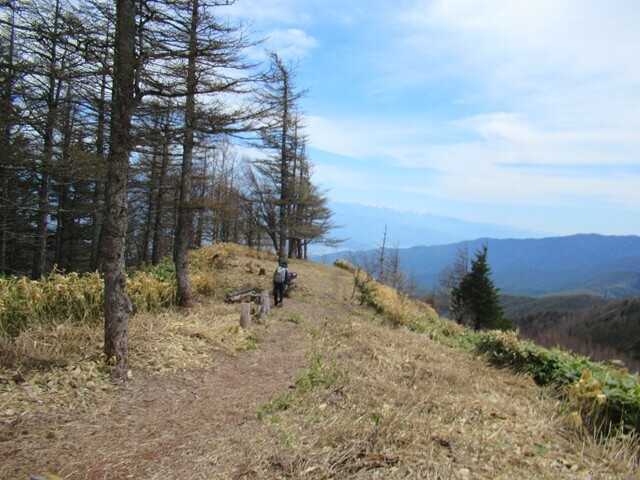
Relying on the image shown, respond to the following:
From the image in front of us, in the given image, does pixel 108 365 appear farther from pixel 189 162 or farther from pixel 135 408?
pixel 189 162

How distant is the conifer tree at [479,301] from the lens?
29.9 m

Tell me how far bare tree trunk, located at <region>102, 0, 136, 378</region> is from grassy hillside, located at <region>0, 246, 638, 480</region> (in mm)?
398

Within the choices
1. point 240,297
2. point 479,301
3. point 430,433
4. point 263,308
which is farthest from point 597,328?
point 430,433

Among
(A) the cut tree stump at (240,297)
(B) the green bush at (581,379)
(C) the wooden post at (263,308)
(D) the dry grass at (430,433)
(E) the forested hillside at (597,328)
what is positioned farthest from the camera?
(E) the forested hillside at (597,328)

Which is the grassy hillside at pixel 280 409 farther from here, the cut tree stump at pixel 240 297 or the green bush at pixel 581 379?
the cut tree stump at pixel 240 297

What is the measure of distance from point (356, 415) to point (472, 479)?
1362mm

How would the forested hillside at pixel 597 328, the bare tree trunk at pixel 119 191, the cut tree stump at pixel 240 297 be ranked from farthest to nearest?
the forested hillside at pixel 597 328 < the cut tree stump at pixel 240 297 < the bare tree trunk at pixel 119 191

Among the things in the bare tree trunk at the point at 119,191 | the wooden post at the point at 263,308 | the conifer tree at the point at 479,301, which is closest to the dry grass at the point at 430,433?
the bare tree trunk at the point at 119,191

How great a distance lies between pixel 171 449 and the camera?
11.1 ft

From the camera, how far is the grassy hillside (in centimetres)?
315

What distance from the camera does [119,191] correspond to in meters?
4.50

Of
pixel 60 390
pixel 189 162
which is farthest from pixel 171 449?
pixel 189 162

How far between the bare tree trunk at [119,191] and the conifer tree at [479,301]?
28.3 meters

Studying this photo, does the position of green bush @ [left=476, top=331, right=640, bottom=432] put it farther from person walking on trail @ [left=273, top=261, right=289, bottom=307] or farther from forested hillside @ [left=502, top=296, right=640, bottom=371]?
forested hillside @ [left=502, top=296, right=640, bottom=371]
